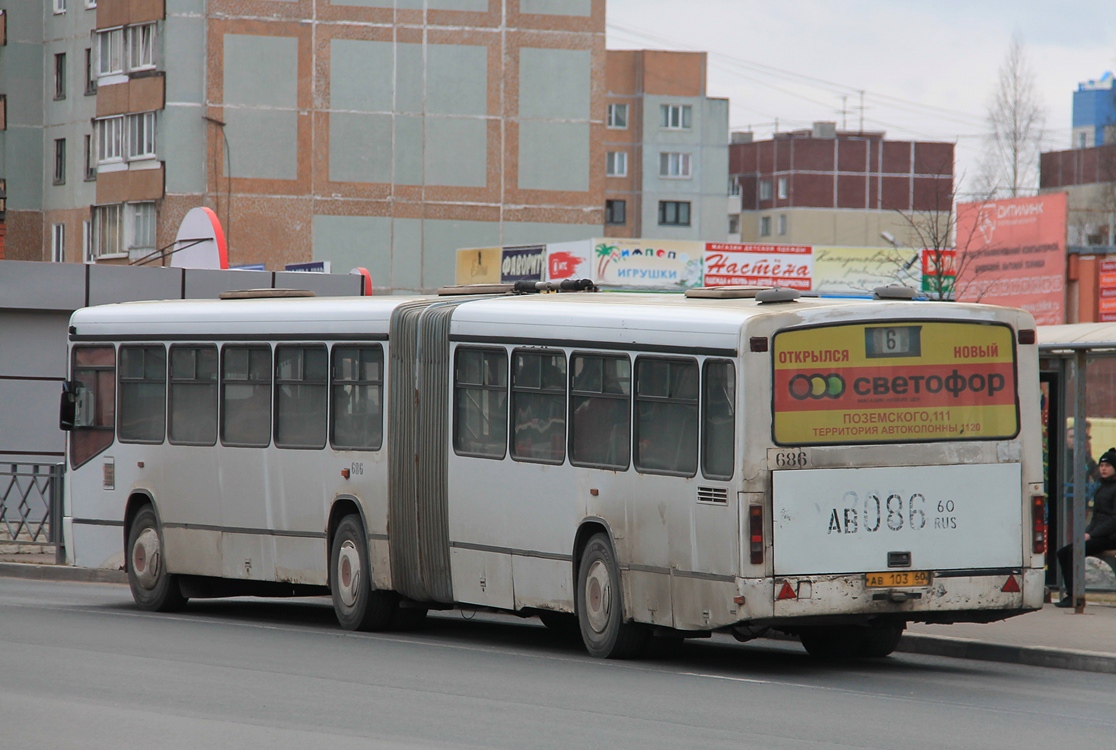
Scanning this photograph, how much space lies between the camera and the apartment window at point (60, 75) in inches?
2702

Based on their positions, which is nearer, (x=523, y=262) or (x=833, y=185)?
(x=523, y=262)

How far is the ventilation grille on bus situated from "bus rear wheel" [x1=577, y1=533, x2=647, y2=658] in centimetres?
107

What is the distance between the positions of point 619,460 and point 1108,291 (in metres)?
27.3

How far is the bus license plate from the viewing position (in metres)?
12.6

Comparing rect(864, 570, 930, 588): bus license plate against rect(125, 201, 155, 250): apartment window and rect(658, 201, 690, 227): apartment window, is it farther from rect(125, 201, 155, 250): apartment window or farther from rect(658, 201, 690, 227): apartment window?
rect(658, 201, 690, 227): apartment window

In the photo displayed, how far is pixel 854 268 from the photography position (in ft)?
201

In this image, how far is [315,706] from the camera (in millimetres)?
10680

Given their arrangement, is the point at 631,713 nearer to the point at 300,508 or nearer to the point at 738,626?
the point at 738,626

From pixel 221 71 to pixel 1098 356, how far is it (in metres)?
48.1

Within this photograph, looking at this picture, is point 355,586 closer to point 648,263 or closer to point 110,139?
point 648,263

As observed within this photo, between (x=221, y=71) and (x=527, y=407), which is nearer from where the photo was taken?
(x=527, y=407)

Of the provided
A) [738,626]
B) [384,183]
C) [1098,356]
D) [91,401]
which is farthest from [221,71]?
[738,626]

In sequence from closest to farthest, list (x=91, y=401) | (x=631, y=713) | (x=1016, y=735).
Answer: (x=1016, y=735), (x=631, y=713), (x=91, y=401)

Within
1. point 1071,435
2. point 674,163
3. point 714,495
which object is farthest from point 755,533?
point 674,163
